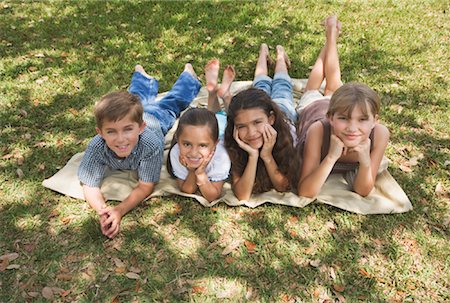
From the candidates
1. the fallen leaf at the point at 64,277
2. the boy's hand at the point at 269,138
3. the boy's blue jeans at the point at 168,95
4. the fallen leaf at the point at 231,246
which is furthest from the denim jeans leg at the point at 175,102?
the fallen leaf at the point at 64,277

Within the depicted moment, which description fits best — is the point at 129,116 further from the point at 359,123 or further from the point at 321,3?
the point at 321,3

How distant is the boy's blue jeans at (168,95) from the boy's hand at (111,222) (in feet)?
4.47

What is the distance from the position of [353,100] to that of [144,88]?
2646 millimetres

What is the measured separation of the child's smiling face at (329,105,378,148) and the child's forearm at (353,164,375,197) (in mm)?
328

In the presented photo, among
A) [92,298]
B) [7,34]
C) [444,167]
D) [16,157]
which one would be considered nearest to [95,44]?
[7,34]

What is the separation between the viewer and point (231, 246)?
361 cm

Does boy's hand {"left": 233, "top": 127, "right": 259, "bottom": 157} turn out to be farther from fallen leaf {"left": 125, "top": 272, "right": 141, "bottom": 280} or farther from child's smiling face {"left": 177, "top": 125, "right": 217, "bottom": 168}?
fallen leaf {"left": 125, "top": 272, "right": 141, "bottom": 280}

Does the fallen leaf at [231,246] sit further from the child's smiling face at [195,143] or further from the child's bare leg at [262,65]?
the child's bare leg at [262,65]

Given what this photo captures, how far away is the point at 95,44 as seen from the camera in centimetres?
675

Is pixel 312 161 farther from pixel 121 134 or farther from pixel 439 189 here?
pixel 121 134

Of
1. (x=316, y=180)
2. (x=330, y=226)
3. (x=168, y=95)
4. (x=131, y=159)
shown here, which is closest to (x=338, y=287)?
(x=330, y=226)

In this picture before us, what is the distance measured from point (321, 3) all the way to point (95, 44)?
13.4 feet

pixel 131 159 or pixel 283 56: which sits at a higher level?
pixel 283 56

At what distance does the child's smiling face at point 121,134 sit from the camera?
3.61m
